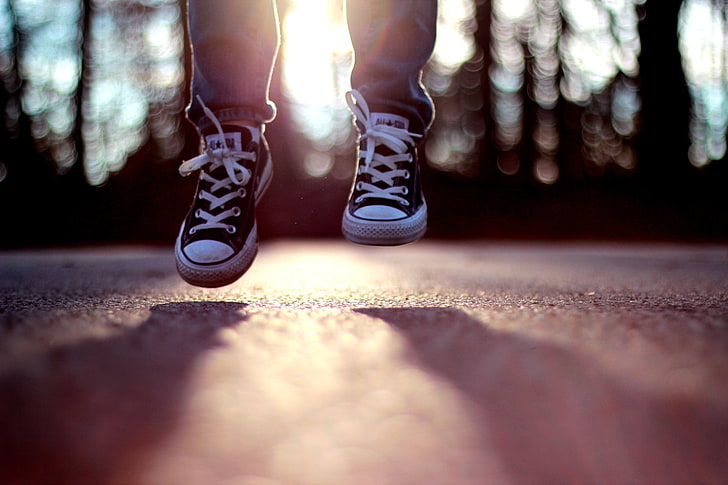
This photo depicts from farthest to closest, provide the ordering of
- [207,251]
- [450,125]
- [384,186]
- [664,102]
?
[450,125] < [664,102] < [384,186] < [207,251]

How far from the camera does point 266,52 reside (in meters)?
1.05

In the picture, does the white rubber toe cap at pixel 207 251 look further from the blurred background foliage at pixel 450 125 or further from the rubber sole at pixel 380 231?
the blurred background foliage at pixel 450 125

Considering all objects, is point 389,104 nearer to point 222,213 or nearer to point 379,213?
point 379,213

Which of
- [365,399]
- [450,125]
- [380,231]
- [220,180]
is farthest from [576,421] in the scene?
[450,125]

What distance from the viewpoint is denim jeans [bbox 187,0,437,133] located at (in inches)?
38.9

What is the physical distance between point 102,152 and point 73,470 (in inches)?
451

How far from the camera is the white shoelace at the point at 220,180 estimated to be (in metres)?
0.93

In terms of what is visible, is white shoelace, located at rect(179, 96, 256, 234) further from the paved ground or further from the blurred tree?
the blurred tree

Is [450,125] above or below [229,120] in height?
above

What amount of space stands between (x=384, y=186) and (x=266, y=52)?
335mm

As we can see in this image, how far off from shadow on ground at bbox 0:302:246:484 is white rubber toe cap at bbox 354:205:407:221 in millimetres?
527

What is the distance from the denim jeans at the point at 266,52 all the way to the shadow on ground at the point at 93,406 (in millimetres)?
655

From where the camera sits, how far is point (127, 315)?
0.56 meters

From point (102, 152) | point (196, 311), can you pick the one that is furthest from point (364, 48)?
point (102, 152)
